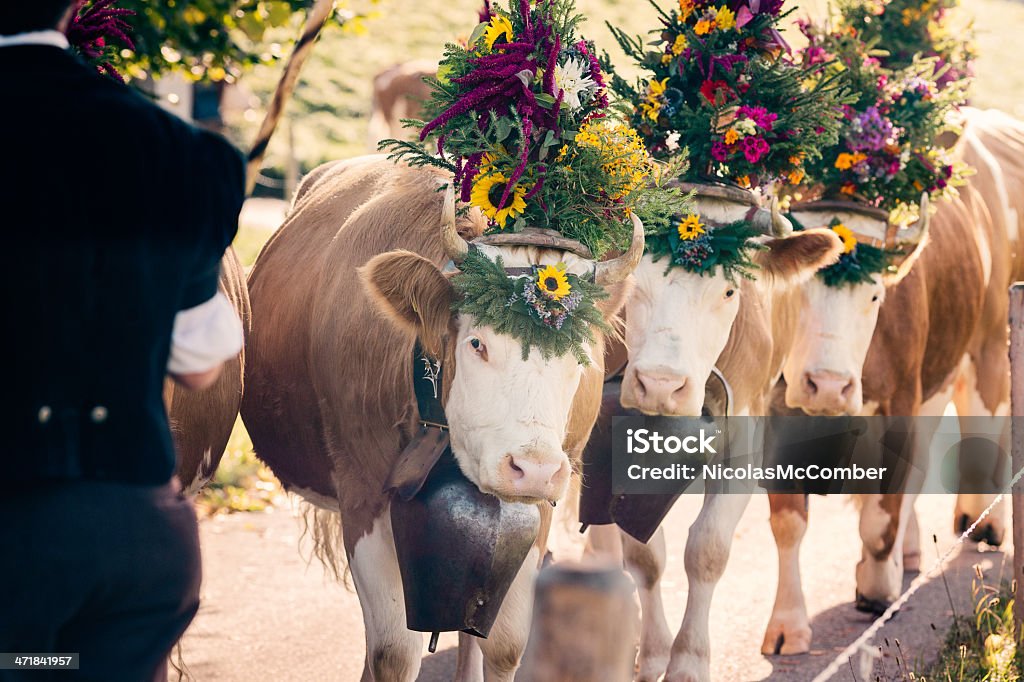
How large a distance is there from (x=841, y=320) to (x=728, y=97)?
1188mm

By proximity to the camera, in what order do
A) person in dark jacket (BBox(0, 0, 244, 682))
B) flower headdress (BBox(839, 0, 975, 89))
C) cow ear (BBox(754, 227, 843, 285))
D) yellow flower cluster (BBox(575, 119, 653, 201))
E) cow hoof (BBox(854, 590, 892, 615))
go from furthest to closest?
flower headdress (BBox(839, 0, 975, 89)) < cow hoof (BBox(854, 590, 892, 615)) < cow ear (BBox(754, 227, 843, 285)) < yellow flower cluster (BBox(575, 119, 653, 201)) < person in dark jacket (BBox(0, 0, 244, 682))

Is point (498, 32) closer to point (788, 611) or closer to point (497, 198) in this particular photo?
point (497, 198)

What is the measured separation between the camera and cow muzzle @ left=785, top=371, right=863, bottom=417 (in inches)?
219

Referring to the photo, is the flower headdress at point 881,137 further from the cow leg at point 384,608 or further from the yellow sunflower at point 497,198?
the cow leg at point 384,608

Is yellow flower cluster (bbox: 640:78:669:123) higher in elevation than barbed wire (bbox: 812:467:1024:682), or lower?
higher

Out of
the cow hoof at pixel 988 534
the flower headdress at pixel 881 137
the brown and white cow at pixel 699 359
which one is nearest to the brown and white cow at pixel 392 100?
the cow hoof at pixel 988 534

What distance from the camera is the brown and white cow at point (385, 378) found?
3.66 metres

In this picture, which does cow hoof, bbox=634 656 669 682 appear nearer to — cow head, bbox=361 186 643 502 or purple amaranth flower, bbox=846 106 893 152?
cow head, bbox=361 186 643 502

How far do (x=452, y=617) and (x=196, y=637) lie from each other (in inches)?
88.5

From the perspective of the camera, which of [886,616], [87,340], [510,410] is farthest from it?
[886,616]

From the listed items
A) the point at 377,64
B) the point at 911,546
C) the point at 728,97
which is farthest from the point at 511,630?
the point at 377,64

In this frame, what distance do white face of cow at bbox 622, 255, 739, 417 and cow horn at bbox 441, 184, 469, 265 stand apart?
105cm

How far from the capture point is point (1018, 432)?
525 centimetres

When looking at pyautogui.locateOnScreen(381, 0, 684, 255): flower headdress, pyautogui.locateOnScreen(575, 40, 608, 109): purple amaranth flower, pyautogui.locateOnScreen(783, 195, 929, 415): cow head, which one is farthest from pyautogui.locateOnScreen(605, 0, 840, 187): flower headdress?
pyautogui.locateOnScreen(381, 0, 684, 255): flower headdress
